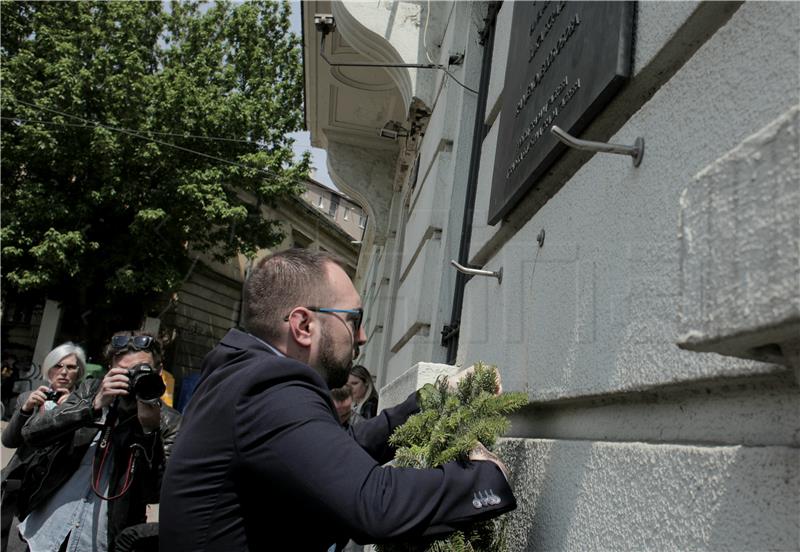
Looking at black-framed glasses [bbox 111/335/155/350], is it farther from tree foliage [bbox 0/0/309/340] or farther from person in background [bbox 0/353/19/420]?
person in background [bbox 0/353/19/420]

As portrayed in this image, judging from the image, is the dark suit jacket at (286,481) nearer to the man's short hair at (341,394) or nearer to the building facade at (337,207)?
the man's short hair at (341,394)

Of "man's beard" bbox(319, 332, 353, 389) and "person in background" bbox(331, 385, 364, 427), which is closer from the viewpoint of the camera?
"man's beard" bbox(319, 332, 353, 389)

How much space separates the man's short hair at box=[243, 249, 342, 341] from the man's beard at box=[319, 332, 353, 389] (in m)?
0.11

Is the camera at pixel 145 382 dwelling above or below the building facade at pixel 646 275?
below

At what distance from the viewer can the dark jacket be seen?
353 cm

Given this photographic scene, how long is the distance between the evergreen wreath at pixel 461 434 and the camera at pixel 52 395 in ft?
7.22

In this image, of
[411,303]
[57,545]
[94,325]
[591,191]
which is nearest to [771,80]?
[591,191]

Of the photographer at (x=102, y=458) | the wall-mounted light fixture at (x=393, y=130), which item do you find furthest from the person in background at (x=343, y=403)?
the wall-mounted light fixture at (x=393, y=130)

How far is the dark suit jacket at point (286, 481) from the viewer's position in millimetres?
1690

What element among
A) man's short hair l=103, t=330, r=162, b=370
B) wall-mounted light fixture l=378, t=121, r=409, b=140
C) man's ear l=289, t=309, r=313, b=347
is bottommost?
man's short hair l=103, t=330, r=162, b=370

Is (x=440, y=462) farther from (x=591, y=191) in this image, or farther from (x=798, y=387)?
(x=798, y=387)

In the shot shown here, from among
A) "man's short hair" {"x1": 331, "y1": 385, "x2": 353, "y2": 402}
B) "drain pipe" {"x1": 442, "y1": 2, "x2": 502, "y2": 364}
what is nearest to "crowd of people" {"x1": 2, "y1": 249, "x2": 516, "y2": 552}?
"man's short hair" {"x1": 331, "y1": 385, "x2": 353, "y2": 402}

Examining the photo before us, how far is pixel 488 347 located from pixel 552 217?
79cm

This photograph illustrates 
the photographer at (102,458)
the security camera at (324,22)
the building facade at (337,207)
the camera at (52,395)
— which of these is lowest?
the photographer at (102,458)
